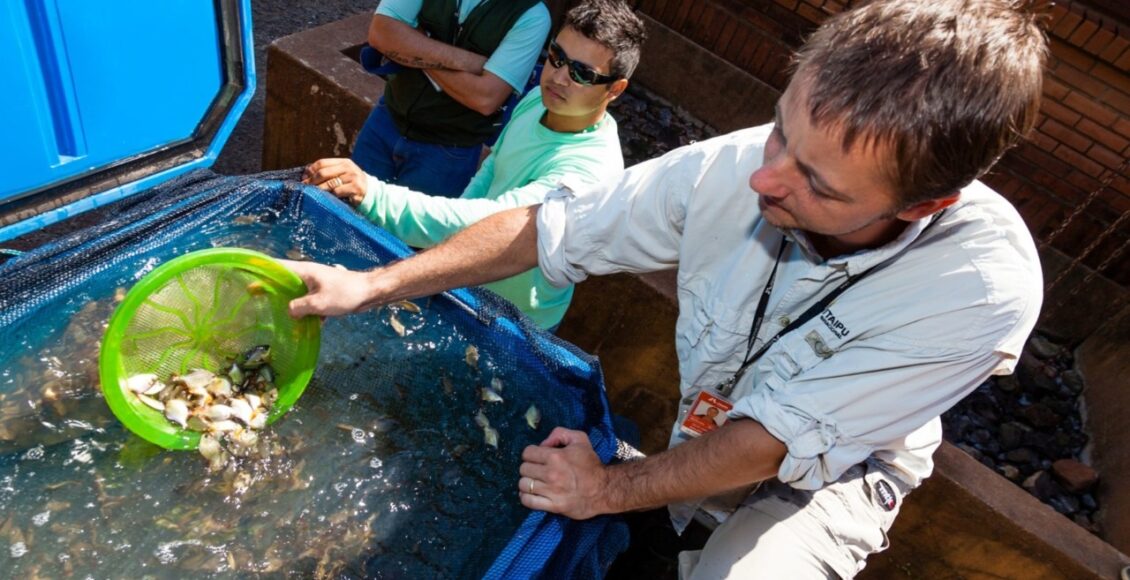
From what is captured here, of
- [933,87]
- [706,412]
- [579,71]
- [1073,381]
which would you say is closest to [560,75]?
[579,71]

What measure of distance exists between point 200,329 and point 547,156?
1176mm

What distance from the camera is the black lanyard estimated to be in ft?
5.90

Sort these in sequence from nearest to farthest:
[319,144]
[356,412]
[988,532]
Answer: [356,412]
[988,532]
[319,144]

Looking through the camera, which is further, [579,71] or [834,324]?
[579,71]

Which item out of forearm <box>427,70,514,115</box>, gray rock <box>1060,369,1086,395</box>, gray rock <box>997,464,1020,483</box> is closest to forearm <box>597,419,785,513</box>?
forearm <box>427,70,514,115</box>

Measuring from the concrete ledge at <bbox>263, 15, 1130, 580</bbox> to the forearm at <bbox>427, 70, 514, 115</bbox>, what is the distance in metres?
0.63

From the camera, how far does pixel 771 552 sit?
6.94ft

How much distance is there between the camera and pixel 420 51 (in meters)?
2.96

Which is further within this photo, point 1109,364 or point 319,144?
point 1109,364

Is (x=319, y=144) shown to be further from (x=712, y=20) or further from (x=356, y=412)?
(x=712, y=20)

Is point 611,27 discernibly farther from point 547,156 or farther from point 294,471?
point 294,471

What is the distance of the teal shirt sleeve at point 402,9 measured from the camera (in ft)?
9.88

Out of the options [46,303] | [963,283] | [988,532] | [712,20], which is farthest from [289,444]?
[712,20]

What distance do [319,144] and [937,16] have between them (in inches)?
118
